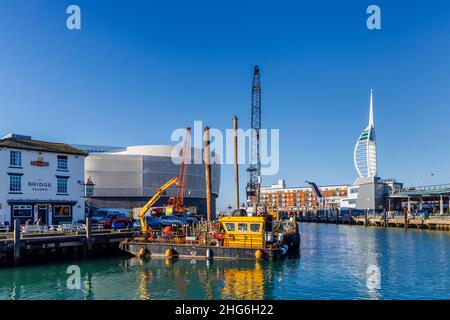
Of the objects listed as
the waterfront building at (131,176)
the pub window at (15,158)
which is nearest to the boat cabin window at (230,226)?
the pub window at (15,158)

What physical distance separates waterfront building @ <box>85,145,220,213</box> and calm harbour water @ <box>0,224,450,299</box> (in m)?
67.3

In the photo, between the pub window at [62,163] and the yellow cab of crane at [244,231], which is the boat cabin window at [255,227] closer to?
the yellow cab of crane at [244,231]

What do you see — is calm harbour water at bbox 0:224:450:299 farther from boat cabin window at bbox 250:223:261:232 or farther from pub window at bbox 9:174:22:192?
pub window at bbox 9:174:22:192

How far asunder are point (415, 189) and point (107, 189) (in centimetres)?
8439

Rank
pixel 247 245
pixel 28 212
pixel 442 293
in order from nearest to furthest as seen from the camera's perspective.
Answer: pixel 442 293, pixel 247 245, pixel 28 212

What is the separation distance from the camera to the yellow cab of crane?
36.6 metres

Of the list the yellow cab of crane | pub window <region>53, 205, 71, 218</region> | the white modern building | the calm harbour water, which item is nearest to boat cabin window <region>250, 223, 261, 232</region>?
the yellow cab of crane

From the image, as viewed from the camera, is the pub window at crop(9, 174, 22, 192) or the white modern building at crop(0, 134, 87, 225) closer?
the white modern building at crop(0, 134, 87, 225)

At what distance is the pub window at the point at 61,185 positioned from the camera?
48.2m

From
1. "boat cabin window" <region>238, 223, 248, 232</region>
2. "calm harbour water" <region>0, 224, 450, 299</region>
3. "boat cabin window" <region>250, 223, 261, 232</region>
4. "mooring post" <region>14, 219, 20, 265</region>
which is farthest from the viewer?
"boat cabin window" <region>238, 223, 248, 232</region>

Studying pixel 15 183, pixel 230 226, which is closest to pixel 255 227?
pixel 230 226
